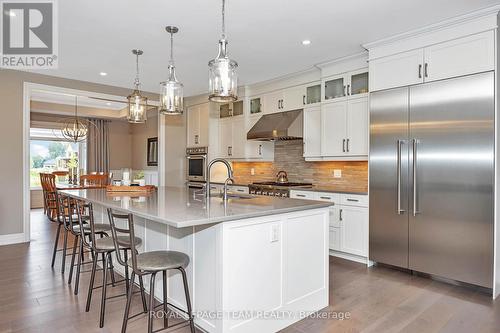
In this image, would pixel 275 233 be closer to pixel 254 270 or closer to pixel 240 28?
pixel 254 270

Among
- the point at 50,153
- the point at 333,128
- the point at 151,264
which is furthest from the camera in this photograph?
the point at 50,153

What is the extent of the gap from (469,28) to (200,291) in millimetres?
3529

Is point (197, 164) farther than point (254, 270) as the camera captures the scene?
Yes

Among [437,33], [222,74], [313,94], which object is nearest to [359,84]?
[313,94]

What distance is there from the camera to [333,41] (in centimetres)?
381

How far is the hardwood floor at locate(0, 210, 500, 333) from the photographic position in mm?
2410

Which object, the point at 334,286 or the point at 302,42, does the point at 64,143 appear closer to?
the point at 302,42

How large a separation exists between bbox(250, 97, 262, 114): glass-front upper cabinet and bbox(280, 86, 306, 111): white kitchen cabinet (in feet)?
1.91

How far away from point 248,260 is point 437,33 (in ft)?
10.2

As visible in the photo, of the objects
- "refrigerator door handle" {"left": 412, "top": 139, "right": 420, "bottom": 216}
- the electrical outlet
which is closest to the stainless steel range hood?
"refrigerator door handle" {"left": 412, "top": 139, "right": 420, "bottom": 216}

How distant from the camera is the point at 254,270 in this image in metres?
2.21

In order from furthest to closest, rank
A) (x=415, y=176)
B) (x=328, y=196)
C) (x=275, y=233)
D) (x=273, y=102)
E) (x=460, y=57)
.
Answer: (x=273, y=102)
(x=328, y=196)
(x=415, y=176)
(x=460, y=57)
(x=275, y=233)

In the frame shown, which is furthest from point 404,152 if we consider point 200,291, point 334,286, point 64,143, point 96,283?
point 64,143

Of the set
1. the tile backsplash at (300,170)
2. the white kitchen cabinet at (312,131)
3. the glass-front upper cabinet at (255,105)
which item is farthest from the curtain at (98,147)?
the white kitchen cabinet at (312,131)
